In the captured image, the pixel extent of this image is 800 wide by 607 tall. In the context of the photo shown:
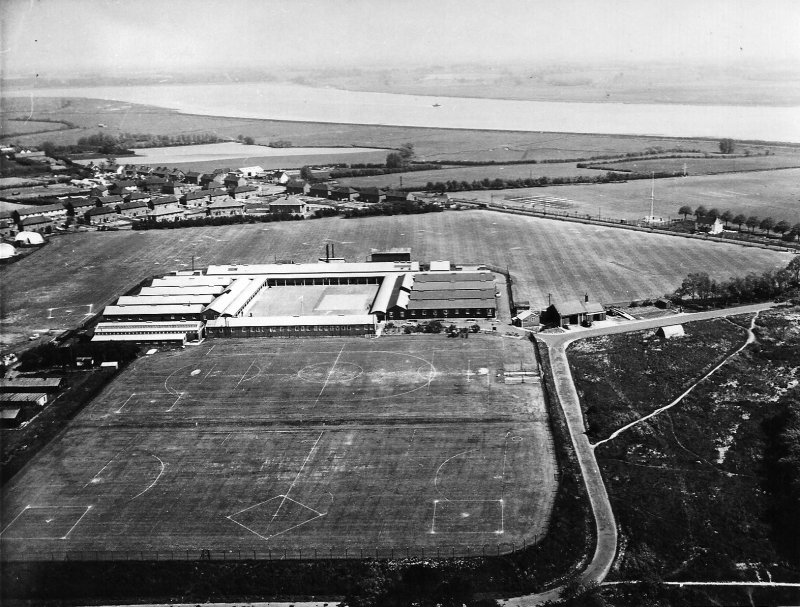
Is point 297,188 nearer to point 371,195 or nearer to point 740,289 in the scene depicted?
point 371,195

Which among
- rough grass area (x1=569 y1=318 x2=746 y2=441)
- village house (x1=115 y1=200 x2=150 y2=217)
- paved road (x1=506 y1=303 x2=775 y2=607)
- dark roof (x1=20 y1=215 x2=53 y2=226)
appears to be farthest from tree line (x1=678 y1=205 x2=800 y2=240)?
dark roof (x1=20 y1=215 x2=53 y2=226)

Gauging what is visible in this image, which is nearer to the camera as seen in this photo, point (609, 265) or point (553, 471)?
point (553, 471)

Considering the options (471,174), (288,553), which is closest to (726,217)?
(471,174)

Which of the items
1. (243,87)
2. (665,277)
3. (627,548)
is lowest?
(627,548)

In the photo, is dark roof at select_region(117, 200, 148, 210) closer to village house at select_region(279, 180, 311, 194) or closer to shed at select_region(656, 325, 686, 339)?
village house at select_region(279, 180, 311, 194)

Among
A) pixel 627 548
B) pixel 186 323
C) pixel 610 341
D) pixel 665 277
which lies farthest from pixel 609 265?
pixel 627 548

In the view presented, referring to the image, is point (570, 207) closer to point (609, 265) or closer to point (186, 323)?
point (609, 265)
